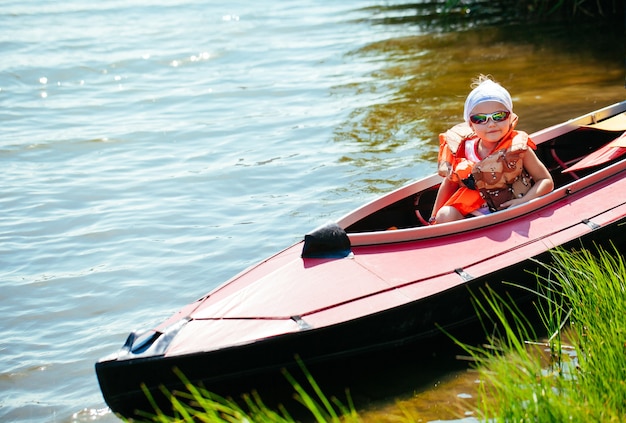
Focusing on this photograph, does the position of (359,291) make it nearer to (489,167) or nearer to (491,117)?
(489,167)

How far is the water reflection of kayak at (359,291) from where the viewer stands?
4078 millimetres

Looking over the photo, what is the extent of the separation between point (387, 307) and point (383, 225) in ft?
3.44

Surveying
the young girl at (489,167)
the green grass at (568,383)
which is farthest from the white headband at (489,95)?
the green grass at (568,383)

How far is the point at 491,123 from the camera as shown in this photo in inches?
198

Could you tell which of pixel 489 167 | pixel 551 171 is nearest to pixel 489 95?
pixel 489 167

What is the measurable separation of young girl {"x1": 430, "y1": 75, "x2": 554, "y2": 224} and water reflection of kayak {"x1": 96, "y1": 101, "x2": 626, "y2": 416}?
173 mm

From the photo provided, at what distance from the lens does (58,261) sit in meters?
6.57

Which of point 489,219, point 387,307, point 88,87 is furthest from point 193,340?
point 88,87

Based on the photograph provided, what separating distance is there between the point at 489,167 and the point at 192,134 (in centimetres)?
513

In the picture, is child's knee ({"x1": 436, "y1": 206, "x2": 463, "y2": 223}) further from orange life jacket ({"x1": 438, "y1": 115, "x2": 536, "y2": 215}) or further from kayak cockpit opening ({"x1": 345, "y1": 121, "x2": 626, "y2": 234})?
kayak cockpit opening ({"x1": 345, "y1": 121, "x2": 626, "y2": 234})

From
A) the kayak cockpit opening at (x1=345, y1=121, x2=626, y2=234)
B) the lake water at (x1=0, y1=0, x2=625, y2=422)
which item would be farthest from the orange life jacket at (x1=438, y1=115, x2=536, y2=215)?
the lake water at (x1=0, y1=0, x2=625, y2=422)

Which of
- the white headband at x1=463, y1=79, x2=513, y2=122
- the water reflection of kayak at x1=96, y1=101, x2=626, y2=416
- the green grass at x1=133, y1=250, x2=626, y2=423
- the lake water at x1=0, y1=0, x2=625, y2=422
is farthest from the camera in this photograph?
the lake water at x1=0, y1=0, x2=625, y2=422

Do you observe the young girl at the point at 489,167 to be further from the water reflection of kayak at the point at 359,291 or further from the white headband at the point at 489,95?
the water reflection of kayak at the point at 359,291

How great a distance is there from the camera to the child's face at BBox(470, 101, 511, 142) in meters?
4.99
